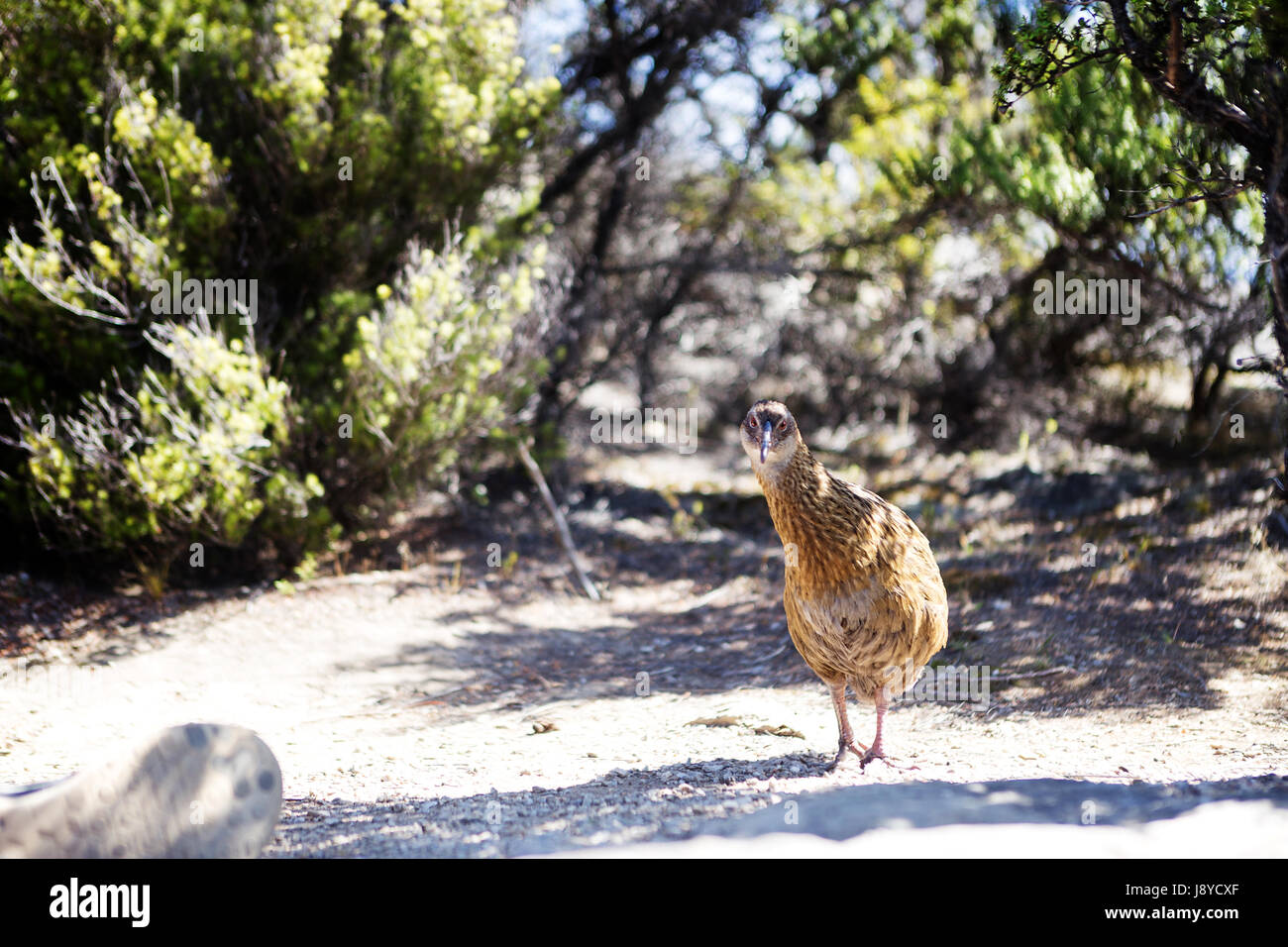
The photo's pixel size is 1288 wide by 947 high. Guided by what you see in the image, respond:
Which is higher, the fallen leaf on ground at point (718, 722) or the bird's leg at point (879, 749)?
the bird's leg at point (879, 749)

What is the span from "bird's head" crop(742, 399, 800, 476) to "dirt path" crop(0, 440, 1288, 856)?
1.37 metres

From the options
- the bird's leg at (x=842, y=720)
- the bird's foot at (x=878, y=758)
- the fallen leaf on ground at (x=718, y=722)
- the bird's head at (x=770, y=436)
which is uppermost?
the bird's head at (x=770, y=436)

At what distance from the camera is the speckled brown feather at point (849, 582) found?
419 cm

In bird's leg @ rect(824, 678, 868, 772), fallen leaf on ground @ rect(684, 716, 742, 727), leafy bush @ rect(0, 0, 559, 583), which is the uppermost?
leafy bush @ rect(0, 0, 559, 583)

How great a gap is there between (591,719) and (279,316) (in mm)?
4803

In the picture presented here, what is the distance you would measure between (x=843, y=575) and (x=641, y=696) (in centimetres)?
228

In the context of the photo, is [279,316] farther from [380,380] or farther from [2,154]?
[2,154]

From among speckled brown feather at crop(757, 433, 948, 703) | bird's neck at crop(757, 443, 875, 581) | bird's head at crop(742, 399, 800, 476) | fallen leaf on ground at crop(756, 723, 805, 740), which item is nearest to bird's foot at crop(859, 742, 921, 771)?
speckled brown feather at crop(757, 433, 948, 703)

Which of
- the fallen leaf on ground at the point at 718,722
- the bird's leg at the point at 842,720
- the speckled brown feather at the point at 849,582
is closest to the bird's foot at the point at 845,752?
the bird's leg at the point at 842,720

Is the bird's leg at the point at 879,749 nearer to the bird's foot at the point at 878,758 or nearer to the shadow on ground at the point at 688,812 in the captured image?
the bird's foot at the point at 878,758

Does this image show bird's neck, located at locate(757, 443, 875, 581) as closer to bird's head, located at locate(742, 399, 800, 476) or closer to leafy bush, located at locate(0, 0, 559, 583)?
bird's head, located at locate(742, 399, 800, 476)

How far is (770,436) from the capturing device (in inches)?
166

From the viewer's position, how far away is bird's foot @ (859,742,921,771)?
14.4 feet

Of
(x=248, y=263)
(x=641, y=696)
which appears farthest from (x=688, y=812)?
(x=248, y=263)
